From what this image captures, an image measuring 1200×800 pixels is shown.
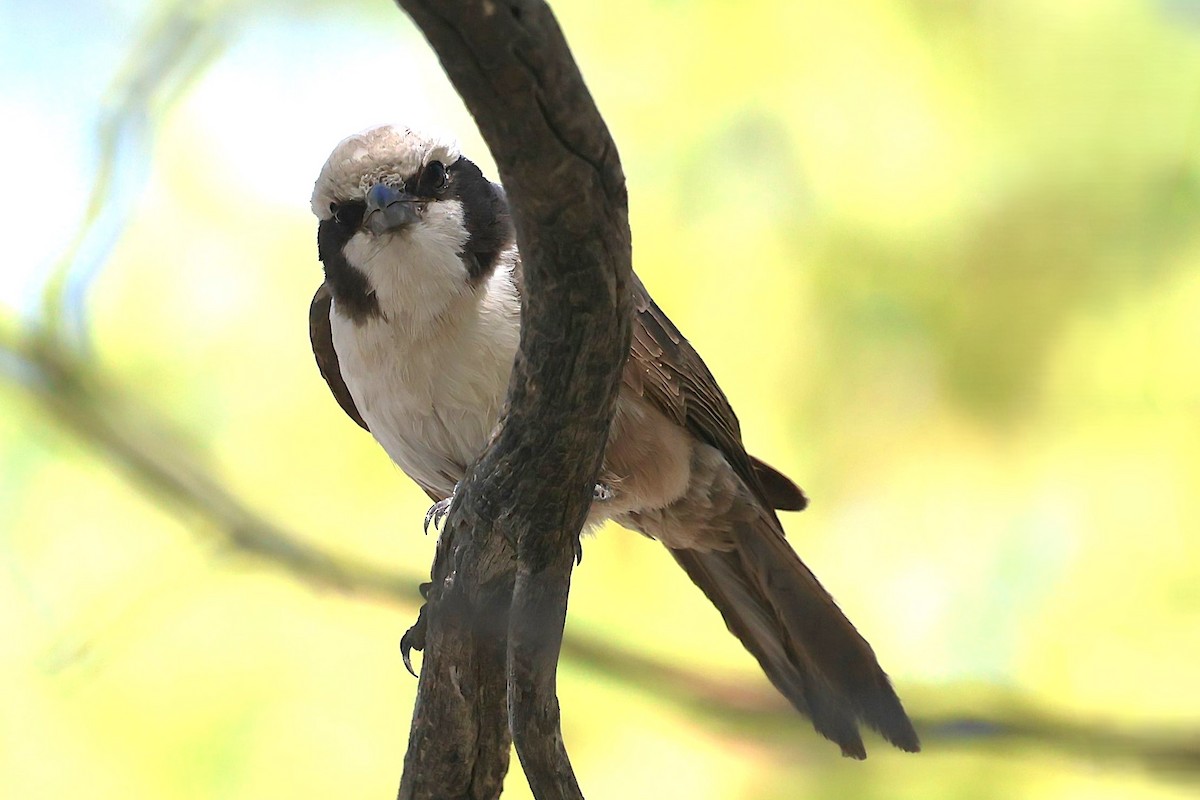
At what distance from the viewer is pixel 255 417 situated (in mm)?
4340

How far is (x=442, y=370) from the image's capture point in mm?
2775

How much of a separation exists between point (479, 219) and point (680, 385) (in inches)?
24.5

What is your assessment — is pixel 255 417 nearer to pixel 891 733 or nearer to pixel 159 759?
pixel 159 759

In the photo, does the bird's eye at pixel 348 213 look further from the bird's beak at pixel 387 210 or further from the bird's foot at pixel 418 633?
the bird's foot at pixel 418 633

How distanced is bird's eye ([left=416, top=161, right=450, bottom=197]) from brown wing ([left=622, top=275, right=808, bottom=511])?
1.70 ft

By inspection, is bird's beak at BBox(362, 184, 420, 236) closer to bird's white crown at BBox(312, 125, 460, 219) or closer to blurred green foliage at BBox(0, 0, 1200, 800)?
bird's white crown at BBox(312, 125, 460, 219)

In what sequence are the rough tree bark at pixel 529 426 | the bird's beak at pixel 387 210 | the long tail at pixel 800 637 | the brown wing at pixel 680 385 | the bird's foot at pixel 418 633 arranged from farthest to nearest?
the long tail at pixel 800 637, the brown wing at pixel 680 385, the bird's beak at pixel 387 210, the bird's foot at pixel 418 633, the rough tree bark at pixel 529 426

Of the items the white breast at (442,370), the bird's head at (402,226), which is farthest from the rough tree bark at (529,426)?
the bird's head at (402,226)

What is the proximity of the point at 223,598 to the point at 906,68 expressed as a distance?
9.94ft

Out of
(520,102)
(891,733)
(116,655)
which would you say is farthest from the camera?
(116,655)

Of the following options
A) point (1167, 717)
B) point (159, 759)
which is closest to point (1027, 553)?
point (1167, 717)

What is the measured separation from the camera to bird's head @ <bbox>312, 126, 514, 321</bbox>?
2.74m

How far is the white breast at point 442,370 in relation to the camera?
9.02ft

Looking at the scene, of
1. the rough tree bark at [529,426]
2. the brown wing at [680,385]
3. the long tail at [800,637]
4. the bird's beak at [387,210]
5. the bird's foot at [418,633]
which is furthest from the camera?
the long tail at [800,637]
